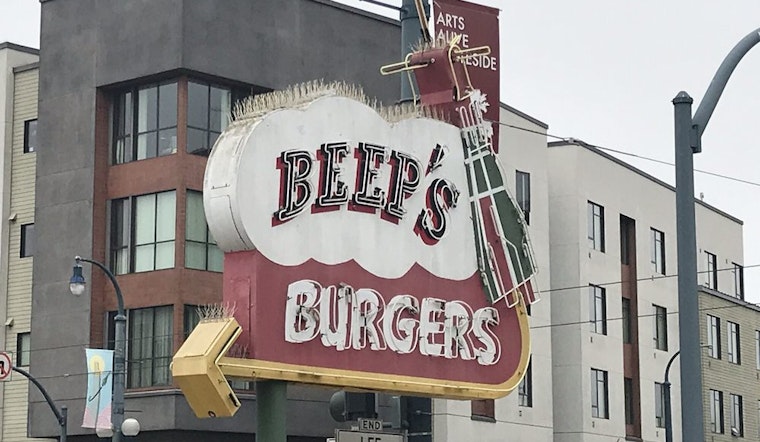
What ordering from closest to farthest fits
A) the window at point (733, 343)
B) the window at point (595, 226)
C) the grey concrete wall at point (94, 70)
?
1. the grey concrete wall at point (94, 70)
2. the window at point (595, 226)
3. the window at point (733, 343)

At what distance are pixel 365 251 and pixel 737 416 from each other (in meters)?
55.8

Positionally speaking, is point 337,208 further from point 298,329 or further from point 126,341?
point 126,341

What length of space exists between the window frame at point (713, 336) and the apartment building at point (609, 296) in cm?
325

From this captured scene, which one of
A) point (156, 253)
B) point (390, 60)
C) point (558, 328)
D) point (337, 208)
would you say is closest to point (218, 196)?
point (337, 208)

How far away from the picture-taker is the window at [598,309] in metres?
60.6

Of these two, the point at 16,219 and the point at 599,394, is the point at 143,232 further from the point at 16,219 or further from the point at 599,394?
the point at 599,394

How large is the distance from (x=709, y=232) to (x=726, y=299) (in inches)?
152

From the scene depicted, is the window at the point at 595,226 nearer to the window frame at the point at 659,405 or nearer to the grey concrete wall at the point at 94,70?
the window frame at the point at 659,405

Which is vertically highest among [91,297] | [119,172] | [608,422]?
[119,172]

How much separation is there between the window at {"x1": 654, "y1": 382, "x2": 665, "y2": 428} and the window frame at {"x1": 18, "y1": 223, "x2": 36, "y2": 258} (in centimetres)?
2851

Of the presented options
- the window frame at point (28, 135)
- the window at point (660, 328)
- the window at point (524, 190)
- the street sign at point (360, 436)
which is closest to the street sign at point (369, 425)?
the street sign at point (360, 436)

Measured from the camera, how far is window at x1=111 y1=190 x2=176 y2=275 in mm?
46031

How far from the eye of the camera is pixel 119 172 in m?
47.7

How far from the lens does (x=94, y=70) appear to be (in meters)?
47.9
